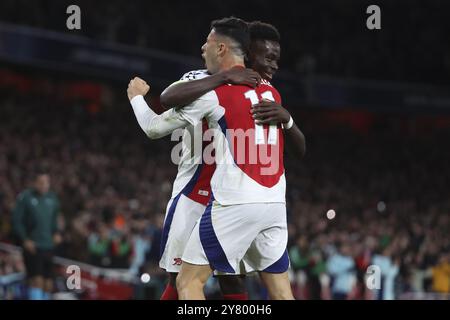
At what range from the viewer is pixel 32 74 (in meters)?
21.9

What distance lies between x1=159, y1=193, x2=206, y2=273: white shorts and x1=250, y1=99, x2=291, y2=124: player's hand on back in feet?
2.72

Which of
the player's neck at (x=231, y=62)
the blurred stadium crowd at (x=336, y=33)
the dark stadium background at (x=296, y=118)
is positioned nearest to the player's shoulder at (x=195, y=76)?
the player's neck at (x=231, y=62)

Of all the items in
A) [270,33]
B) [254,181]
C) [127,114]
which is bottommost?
[254,181]

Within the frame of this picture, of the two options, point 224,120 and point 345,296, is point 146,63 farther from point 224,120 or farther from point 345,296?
point 224,120

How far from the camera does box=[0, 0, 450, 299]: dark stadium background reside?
1366 cm

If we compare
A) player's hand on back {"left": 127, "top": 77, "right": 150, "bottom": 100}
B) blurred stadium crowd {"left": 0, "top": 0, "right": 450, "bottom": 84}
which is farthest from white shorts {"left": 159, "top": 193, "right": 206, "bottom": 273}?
blurred stadium crowd {"left": 0, "top": 0, "right": 450, "bottom": 84}

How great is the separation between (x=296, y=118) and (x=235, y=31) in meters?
21.8

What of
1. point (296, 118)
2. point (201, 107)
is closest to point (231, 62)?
point (201, 107)

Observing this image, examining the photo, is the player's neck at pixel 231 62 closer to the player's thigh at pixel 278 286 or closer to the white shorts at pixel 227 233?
the white shorts at pixel 227 233

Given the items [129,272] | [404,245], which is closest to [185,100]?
[129,272]

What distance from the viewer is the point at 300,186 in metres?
20.7

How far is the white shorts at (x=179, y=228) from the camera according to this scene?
536cm

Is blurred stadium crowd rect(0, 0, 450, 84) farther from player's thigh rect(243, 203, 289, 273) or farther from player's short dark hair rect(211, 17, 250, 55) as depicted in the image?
player's thigh rect(243, 203, 289, 273)
